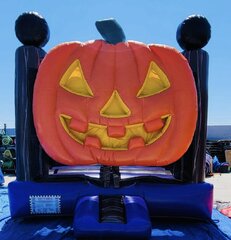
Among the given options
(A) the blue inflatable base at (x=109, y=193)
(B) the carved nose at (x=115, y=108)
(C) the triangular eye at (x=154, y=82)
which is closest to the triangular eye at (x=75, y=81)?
(B) the carved nose at (x=115, y=108)

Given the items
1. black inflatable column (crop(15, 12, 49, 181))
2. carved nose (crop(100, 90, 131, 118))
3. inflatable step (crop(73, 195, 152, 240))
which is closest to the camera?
inflatable step (crop(73, 195, 152, 240))

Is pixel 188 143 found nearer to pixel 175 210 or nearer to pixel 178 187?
pixel 178 187

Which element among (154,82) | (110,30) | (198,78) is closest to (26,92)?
(110,30)

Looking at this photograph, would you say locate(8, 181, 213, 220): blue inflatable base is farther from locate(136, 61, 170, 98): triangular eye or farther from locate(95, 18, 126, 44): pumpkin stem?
locate(95, 18, 126, 44): pumpkin stem

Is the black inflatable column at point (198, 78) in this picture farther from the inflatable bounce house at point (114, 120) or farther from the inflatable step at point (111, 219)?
the inflatable step at point (111, 219)

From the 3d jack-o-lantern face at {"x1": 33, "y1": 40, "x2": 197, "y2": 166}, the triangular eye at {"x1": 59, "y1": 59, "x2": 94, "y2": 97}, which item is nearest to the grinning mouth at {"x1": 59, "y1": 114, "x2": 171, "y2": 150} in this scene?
the 3d jack-o-lantern face at {"x1": 33, "y1": 40, "x2": 197, "y2": 166}

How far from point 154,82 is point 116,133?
1.82 feet

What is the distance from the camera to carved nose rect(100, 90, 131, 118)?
297cm

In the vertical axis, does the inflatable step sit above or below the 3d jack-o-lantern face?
below

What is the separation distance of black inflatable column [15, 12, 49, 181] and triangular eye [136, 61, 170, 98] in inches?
40.4

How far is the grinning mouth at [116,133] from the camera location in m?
2.98

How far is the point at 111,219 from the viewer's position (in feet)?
8.70

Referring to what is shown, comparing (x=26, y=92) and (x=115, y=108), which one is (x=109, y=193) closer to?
(x=115, y=108)

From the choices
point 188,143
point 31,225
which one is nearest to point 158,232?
point 188,143
